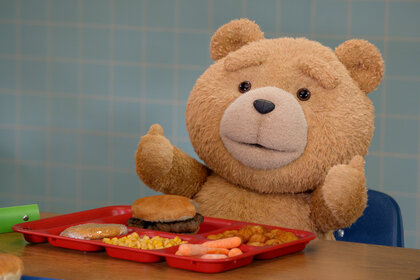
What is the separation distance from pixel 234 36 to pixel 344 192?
0.61 metres

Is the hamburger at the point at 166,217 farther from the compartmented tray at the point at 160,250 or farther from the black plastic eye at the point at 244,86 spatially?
the black plastic eye at the point at 244,86

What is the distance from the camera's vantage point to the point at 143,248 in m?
1.24

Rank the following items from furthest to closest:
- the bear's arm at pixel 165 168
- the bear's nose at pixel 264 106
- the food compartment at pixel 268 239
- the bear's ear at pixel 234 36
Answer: the bear's ear at pixel 234 36
the bear's arm at pixel 165 168
the bear's nose at pixel 264 106
the food compartment at pixel 268 239

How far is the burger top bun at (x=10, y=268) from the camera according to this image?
99cm

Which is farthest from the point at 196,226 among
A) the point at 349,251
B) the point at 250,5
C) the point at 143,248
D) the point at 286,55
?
the point at 250,5

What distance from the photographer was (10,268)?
1.00 m

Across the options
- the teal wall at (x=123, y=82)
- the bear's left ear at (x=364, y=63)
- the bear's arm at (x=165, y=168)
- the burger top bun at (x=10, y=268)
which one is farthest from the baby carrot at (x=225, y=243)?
the teal wall at (x=123, y=82)

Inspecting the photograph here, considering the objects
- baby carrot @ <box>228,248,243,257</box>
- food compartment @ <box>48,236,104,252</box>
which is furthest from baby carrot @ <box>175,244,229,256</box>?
food compartment @ <box>48,236,104,252</box>

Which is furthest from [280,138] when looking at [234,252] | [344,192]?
[234,252]

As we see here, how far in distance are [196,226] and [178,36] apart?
4.74 feet

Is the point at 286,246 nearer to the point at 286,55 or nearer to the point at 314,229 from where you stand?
the point at 314,229

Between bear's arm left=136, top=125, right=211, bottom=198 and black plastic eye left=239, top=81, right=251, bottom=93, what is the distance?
255 millimetres

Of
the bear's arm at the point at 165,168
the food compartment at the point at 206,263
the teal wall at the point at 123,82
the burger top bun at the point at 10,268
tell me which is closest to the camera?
the burger top bun at the point at 10,268

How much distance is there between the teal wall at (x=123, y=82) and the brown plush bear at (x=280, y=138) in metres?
0.86
